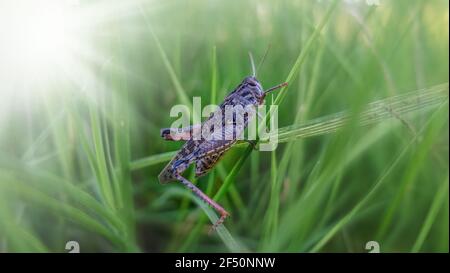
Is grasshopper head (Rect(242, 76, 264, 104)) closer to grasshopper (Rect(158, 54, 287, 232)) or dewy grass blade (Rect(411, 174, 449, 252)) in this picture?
grasshopper (Rect(158, 54, 287, 232))

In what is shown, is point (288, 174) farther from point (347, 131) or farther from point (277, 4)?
point (277, 4)

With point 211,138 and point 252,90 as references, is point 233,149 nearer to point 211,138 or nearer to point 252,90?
point 211,138

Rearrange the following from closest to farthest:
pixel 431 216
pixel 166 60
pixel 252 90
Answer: pixel 431 216, pixel 166 60, pixel 252 90

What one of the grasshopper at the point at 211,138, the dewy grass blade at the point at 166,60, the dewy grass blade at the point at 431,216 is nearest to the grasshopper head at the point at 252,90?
the grasshopper at the point at 211,138

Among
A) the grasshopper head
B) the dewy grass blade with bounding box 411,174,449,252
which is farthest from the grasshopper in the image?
the dewy grass blade with bounding box 411,174,449,252

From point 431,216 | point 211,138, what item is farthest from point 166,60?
point 431,216
